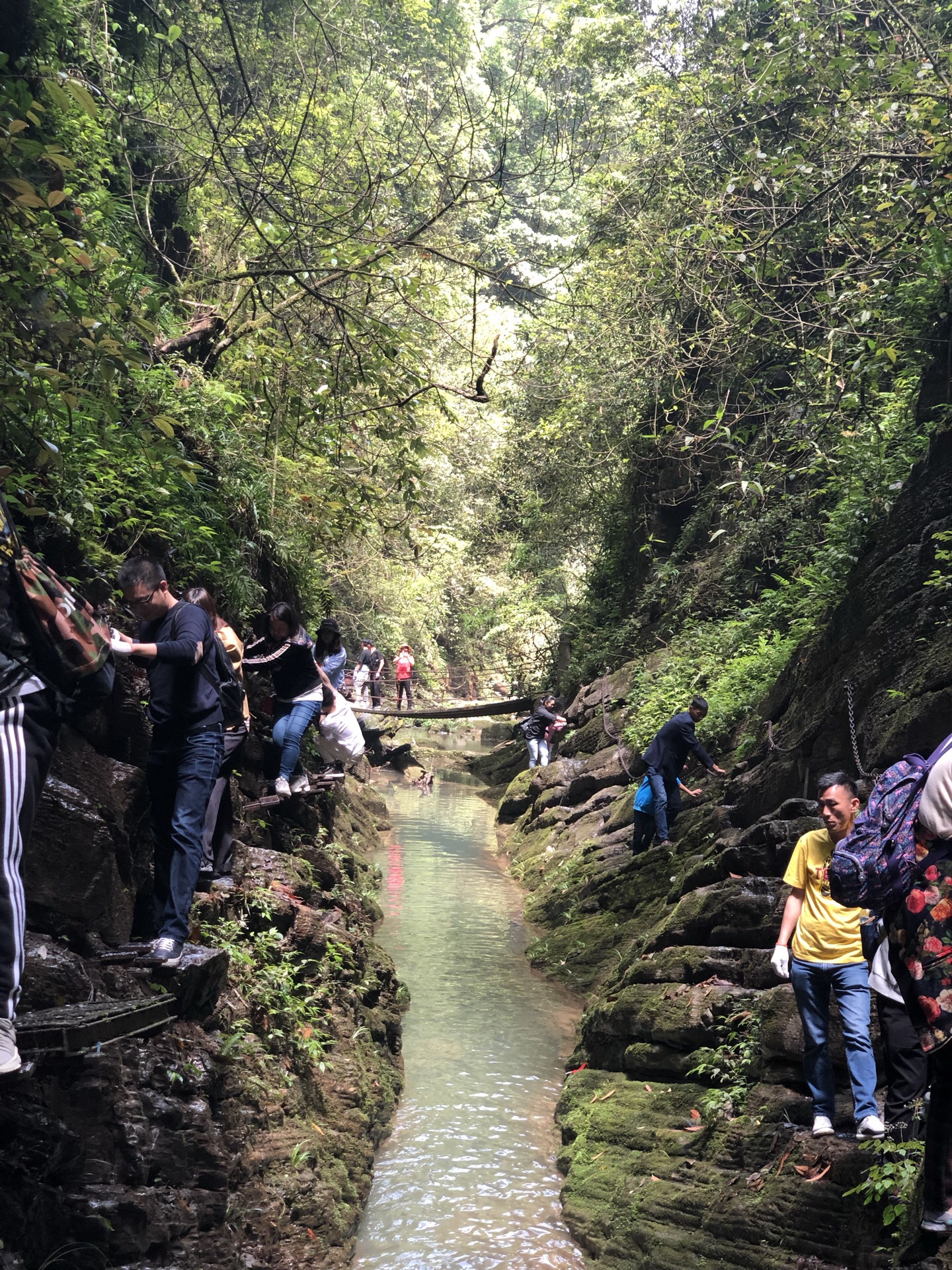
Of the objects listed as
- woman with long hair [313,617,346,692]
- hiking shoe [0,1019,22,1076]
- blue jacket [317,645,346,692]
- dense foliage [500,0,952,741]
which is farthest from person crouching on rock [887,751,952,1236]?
blue jacket [317,645,346,692]

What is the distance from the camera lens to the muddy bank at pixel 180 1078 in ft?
9.34

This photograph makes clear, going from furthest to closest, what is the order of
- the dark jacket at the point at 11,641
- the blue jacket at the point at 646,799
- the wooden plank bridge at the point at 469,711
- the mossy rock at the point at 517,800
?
the wooden plank bridge at the point at 469,711 < the mossy rock at the point at 517,800 < the blue jacket at the point at 646,799 < the dark jacket at the point at 11,641

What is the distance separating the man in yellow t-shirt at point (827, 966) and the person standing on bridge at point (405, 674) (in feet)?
52.1

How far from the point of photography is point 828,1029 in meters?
3.93

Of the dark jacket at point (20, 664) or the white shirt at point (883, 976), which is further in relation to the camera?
the white shirt at point (883, 976)

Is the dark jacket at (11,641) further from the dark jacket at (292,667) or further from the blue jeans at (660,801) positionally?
the blue jeans at (660,801)

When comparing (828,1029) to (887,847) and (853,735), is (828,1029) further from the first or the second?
(853,735)

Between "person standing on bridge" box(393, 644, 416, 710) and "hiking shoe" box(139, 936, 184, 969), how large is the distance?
16.1 metres

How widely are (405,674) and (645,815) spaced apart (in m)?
11.6

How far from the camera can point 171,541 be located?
5.67 m

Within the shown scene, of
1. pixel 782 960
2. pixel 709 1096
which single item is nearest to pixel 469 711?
pixel 709 1096

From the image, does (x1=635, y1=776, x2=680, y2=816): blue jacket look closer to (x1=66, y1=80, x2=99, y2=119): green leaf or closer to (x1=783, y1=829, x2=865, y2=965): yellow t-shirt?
(x1=783, y1=829, x2=865, y2=965): yellow t-shirt

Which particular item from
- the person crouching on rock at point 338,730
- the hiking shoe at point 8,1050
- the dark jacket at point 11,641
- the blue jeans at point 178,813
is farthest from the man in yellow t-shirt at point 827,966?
the person crouching on rock at point 338,730

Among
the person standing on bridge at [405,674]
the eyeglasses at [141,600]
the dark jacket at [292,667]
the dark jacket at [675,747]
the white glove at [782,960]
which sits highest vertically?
the person standing on bridge at [405,674]
